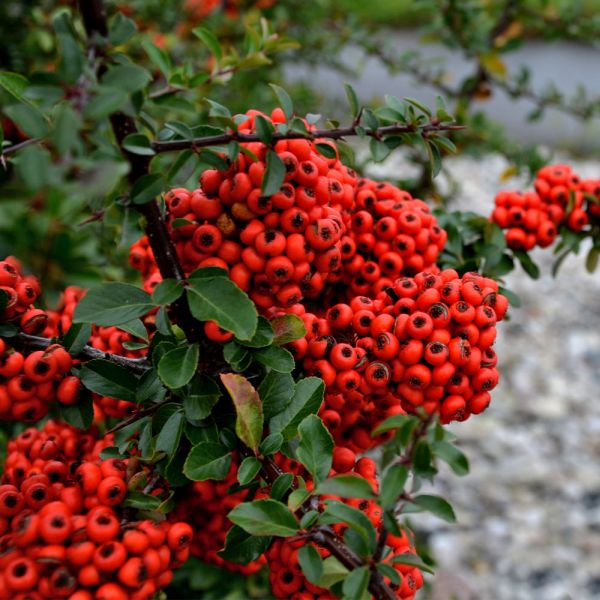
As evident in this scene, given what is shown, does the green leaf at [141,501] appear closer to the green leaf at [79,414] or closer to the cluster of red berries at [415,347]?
the green leaf at [79,414]

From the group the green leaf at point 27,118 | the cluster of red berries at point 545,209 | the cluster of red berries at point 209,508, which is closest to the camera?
the green leaf at point 27,118

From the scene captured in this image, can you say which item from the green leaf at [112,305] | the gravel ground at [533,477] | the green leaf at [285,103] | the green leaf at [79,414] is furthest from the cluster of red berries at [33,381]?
the gravel ground at [533,477]

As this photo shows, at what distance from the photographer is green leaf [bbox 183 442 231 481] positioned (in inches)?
36.2

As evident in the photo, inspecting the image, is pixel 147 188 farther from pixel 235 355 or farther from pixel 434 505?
pixel 434 505

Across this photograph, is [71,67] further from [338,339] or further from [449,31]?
[449,31]

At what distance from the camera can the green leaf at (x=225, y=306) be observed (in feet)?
2.84

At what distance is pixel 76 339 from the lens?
1.02 metres

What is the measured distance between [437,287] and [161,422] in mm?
434

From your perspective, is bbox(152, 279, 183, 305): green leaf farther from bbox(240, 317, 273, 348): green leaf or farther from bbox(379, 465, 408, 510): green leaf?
bbox(379, 465, 408, 510): green leaf

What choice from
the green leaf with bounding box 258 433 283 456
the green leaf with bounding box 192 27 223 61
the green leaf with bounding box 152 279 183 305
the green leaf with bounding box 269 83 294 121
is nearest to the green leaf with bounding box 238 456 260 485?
the green leaf with bounding box 258 433 283 456

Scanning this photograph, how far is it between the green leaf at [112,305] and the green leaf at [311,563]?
0.36 metres

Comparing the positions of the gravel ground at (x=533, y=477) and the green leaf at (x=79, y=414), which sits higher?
the green leaf at (x=79, y=414)

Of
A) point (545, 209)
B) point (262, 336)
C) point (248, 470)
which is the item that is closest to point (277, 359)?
point (262, 336)

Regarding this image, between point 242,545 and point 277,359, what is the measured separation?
0.84ft
